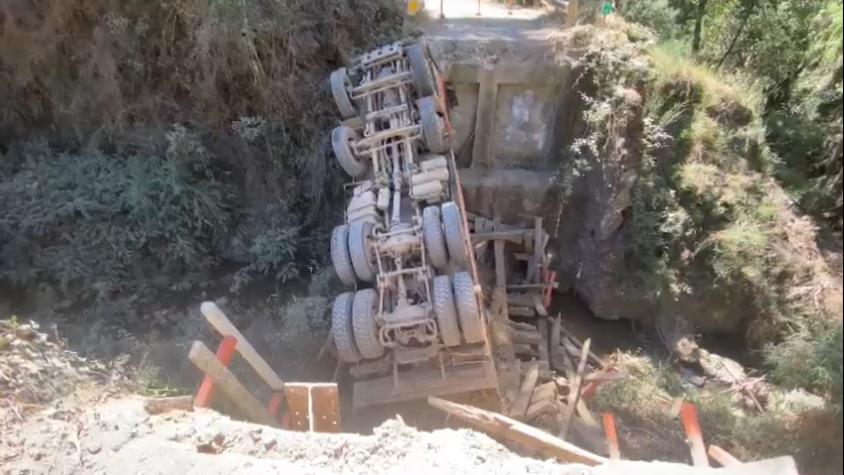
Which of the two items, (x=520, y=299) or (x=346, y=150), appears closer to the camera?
(x=346, y=150)

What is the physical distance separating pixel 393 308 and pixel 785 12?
18.5 ft

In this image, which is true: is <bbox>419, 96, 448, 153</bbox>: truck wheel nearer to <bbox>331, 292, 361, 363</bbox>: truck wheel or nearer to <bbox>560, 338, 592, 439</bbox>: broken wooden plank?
<bbox>331, 292, 361, 363</bbox>: truck wheel

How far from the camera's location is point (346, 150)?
310 inches

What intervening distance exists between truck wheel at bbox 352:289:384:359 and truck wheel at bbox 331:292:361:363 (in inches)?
2.7

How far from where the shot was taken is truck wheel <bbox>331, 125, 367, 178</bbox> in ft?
25.8

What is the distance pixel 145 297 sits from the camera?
331 inches

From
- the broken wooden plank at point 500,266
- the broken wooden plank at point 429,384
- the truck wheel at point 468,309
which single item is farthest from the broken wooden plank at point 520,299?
the truck wheel at point 468,309

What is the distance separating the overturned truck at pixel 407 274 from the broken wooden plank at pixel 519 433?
285 mm

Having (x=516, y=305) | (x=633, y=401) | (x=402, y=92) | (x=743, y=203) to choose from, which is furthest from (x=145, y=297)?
(x=743, y=203)

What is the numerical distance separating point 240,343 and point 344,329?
1.05 m

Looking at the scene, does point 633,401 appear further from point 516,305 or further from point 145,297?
point 145,297

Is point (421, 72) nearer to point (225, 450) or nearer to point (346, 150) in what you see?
point (346, 150)

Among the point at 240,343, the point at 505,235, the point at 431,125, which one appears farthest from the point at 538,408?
the point at 431,125

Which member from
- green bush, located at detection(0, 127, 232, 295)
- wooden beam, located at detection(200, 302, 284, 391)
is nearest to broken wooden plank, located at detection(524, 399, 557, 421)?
wooden beam, located at detection(200, 302, 284, 391)
